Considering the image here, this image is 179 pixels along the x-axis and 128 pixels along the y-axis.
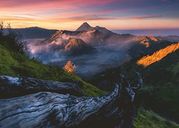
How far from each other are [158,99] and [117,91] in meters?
151

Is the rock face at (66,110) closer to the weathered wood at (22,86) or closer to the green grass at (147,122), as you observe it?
the weathered wood at (22,86)

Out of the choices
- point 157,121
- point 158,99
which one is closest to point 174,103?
point 158,99

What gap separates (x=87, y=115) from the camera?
12891mm

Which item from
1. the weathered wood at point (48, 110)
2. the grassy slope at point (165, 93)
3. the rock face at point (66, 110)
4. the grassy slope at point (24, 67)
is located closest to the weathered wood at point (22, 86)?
the rock face at point (66, 110)

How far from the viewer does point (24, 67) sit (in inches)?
1029

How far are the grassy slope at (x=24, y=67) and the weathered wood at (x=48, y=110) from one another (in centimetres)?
1063

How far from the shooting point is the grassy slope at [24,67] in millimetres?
24547

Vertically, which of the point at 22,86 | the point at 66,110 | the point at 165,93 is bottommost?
the point at 165,93

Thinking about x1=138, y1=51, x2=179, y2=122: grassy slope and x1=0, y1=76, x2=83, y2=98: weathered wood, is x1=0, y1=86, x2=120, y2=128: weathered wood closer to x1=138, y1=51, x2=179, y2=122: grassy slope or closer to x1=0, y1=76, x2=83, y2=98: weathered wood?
x1=0, y1=76, x2=83, y2=98: weathered wood

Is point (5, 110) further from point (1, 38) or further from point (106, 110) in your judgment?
point (1, 38)

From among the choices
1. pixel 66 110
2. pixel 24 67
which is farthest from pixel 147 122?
pixel 66 110

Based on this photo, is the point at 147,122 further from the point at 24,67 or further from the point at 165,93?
the point at 165,93

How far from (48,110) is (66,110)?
2.07 ft

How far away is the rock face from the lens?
11.7 metres
